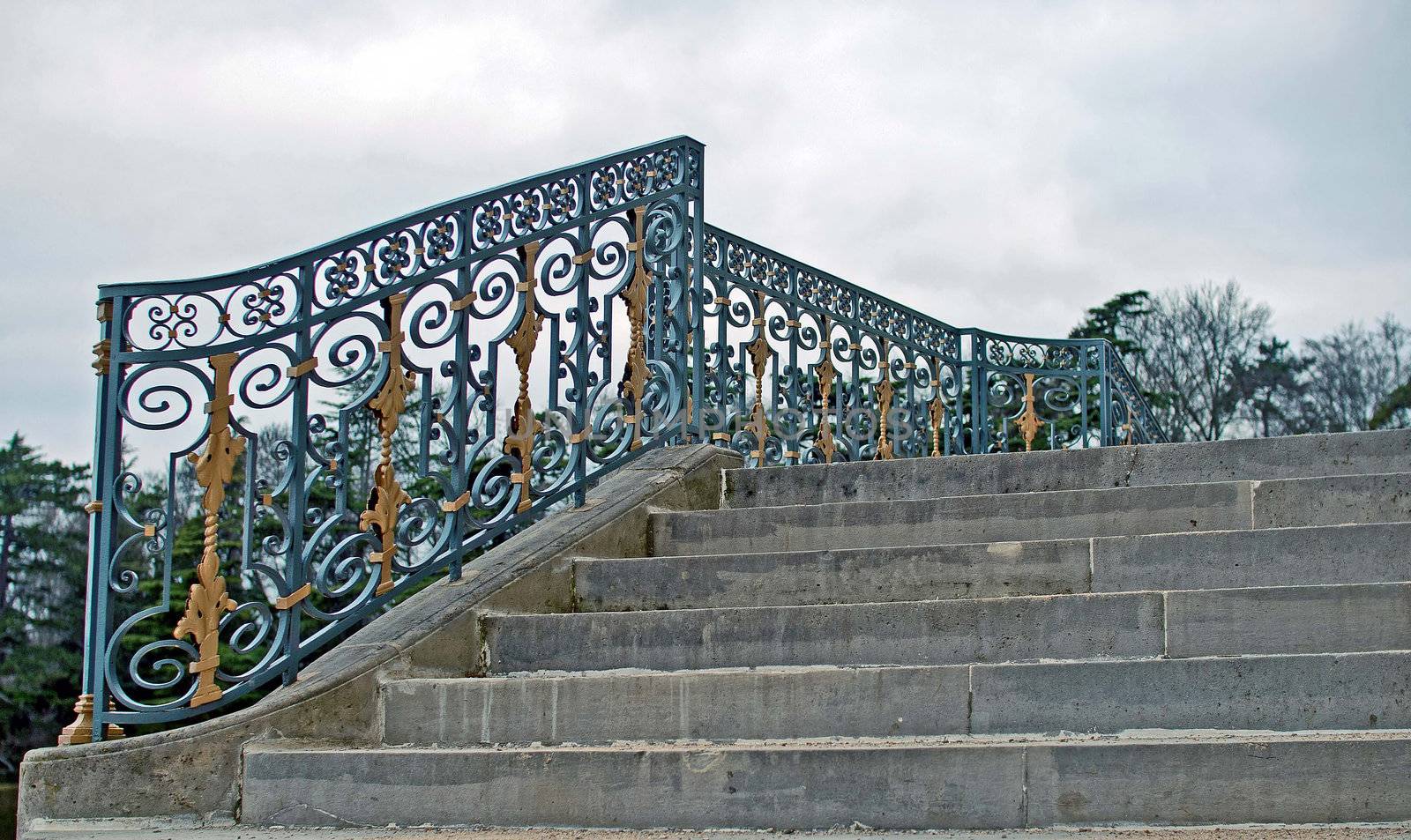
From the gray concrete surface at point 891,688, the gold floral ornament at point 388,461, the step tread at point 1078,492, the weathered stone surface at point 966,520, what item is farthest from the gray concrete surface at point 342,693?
the step tread at point 1078,492

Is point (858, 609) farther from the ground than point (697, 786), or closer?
farther from the ground

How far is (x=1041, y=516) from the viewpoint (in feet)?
15.5

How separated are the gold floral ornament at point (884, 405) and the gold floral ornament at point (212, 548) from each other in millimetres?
4752

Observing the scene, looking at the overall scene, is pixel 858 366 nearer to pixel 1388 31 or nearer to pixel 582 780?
pixel 582 780

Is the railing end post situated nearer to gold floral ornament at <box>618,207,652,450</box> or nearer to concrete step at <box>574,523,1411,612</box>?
concrete step at <box>574,523,1411,612</box>

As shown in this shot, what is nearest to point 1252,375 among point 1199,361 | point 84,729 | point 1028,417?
point 1199,361

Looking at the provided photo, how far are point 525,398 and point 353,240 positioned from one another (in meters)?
0.91

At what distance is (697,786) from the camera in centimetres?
333

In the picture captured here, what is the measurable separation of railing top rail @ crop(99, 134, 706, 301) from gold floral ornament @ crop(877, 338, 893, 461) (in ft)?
8.68

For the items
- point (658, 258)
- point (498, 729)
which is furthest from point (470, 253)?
point (498, 729)

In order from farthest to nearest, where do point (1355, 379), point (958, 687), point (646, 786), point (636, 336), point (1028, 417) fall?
point (1355, 379), point (1028, 417), point (636, 336), point (958, 687), point (646, 786)

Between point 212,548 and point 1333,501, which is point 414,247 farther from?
point 1333,501

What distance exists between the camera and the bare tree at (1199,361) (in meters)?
26.1

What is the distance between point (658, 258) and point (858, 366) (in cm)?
201
